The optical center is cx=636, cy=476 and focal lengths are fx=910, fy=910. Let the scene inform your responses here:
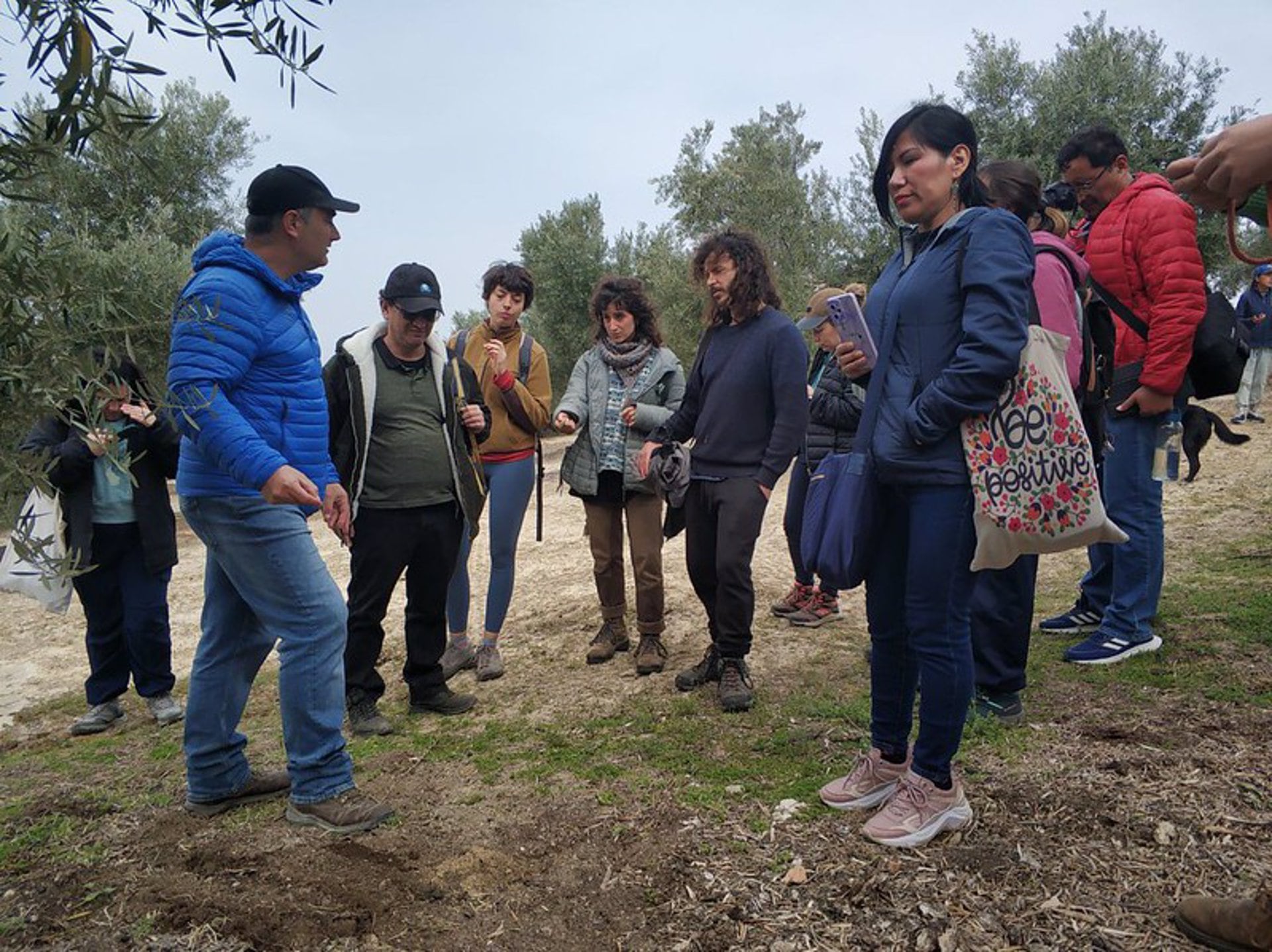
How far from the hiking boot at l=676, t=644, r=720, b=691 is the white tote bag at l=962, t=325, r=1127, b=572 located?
2301 mm

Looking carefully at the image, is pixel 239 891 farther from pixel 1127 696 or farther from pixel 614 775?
pixel 1127 696

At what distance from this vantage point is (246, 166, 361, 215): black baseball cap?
3553mm

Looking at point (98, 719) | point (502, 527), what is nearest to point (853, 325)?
point (502, 527)

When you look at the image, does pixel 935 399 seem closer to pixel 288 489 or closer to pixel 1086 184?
pixel 288 489

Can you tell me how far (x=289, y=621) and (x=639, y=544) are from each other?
253 cm

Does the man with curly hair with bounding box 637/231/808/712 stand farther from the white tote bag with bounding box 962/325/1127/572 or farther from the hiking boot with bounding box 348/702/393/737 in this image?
the white tote bag with bounding box 962/325/1127/572

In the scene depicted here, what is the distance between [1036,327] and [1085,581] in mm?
3160

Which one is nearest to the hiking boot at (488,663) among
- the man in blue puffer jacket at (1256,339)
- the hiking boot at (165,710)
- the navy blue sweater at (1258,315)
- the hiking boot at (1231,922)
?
the hiking boot at (165,710)

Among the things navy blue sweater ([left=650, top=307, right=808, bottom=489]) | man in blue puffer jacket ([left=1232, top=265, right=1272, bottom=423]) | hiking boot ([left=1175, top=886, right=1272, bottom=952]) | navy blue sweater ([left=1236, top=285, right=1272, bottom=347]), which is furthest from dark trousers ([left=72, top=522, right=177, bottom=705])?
navy blue sweater ([left=1236, top=285, right=1272, bottom=347])

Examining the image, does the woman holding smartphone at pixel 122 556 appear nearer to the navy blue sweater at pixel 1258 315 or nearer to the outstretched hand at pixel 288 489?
the outstretched hand at pixel 288 489

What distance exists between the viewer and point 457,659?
19.2ft

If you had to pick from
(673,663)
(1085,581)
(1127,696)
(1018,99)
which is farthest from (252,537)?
(1018,99)

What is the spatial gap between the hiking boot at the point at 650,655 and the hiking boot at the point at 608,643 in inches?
10.4

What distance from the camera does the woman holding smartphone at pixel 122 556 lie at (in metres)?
4.89
